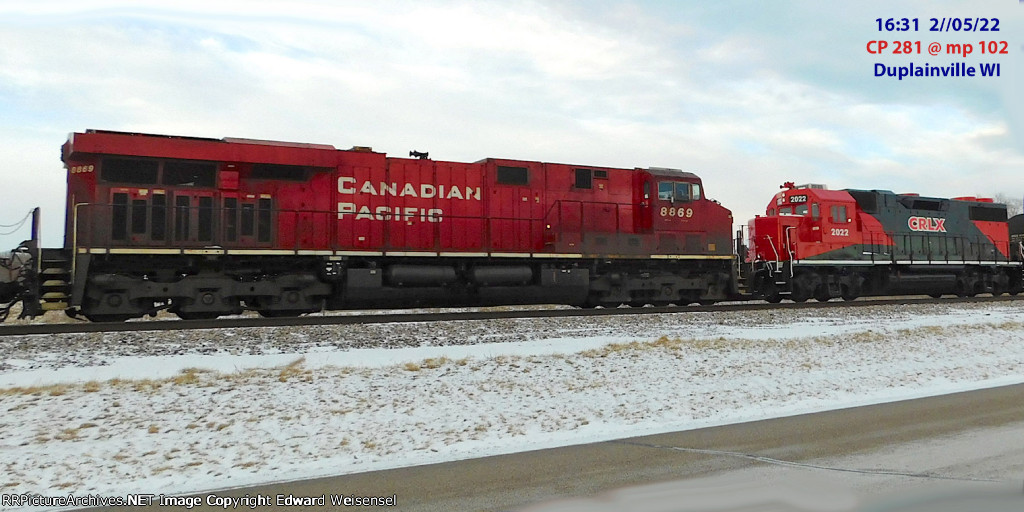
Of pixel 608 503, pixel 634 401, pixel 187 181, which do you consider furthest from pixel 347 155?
pixel 608 503

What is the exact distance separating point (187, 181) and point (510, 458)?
9.95 meters

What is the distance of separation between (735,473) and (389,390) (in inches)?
140

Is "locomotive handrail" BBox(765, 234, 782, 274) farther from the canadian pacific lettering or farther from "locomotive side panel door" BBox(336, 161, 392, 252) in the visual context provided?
"locomotive side panel door" BBox(336, 161, 392, 252)

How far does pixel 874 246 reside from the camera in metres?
20.7

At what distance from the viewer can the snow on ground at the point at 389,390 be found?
4.94 metres

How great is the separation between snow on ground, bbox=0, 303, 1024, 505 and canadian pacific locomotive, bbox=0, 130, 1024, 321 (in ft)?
5.91

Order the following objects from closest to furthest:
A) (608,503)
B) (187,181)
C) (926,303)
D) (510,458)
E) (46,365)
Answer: (608,503) → (510,458) → (46,365) → (187,181) → (926,303)

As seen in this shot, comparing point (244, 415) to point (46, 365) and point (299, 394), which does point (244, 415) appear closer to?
point (299, 394)

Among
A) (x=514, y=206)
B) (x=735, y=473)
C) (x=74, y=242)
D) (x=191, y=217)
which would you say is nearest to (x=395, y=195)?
(x=514, y=206)

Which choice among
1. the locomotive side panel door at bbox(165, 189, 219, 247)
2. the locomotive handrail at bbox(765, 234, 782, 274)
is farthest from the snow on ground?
the locomotive handrail at bbox(765, 234, 782, 274)

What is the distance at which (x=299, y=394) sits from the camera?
21.1ft

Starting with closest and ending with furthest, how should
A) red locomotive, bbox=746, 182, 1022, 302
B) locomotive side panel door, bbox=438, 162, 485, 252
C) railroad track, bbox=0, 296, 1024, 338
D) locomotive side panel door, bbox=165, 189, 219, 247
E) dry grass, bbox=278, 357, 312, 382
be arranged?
dry grass, bbox=278, 357, 312, 382 < railroad track, bbox=0, 296, 1024, 338 < locomotive side panel door, bbox=165, 189, 219, 247 < locomotive side panel door, bbox=438, 162, 485, 252 < red locomotive, bbox=746, 182, 1022, 302

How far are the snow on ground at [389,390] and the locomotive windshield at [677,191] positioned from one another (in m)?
5.77

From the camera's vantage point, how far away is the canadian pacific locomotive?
11656mm
